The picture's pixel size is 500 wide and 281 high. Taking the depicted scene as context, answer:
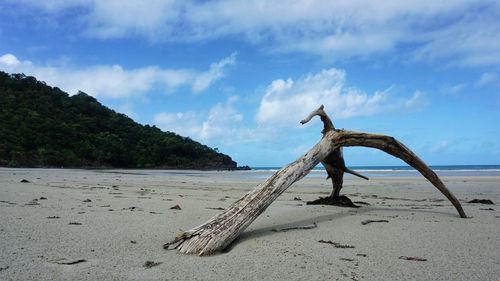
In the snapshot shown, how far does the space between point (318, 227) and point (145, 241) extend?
2173mm

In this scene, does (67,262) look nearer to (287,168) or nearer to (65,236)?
(65,236)

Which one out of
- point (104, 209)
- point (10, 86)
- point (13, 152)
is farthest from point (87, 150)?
point (104, 209)

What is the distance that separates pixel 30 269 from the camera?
3004mm

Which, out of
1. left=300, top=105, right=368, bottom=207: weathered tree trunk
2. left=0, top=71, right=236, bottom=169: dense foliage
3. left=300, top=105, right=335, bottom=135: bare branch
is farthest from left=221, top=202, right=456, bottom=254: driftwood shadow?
left=0, top=71, right=236, bottom=169: dense foliage

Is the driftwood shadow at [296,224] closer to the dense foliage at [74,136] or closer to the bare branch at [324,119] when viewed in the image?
the bare branch at [324,119]

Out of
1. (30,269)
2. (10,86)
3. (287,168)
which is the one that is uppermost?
(10,86)

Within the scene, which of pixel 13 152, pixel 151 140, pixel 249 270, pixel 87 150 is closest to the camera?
Answer: pixel 249 270

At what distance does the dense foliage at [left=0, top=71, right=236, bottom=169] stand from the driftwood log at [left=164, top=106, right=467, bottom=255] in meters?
30.6

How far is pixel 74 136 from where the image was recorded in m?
41.0

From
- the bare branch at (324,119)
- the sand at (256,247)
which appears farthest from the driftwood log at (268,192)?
the sand at (256,247)

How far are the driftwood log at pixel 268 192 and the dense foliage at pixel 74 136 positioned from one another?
101 ft

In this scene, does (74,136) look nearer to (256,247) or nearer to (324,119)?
(324,119)

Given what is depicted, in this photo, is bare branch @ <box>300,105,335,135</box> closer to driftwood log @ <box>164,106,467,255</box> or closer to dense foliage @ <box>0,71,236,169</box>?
driftwood log @ <box>164,106,467,255</box>

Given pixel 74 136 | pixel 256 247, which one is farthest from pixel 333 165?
pixel 74 136
